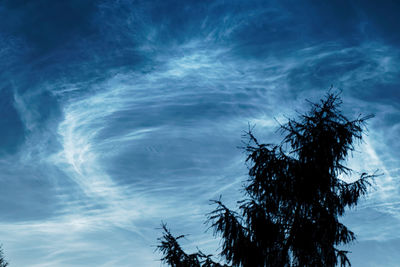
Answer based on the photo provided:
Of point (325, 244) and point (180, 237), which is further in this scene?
point (180, 237)

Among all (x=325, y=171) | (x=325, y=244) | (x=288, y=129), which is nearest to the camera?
(x=325, y=244)

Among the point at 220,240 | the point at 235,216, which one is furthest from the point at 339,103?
the point at 220,240

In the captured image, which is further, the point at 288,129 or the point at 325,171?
the point at 288,129

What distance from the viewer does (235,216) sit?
7.61 meters

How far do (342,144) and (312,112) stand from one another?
1100 millimetres

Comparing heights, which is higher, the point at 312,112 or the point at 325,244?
the point at 312,112

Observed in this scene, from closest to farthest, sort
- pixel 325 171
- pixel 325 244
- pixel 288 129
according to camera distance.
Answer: pixel 325 244
pixel 325 171
pixel 288 129

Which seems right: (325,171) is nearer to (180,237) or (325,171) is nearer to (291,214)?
(291,214)

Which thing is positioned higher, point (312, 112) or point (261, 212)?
point (312, 112)

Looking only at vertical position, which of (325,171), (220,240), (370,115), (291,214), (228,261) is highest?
(370,115)

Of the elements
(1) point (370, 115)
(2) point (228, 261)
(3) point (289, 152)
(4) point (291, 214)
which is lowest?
(2) point (228, 261)

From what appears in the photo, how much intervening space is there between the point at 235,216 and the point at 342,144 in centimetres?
329

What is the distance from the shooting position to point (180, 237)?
25.3 ft

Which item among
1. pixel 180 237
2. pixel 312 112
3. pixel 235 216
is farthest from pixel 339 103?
pixel 180 237
